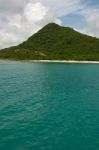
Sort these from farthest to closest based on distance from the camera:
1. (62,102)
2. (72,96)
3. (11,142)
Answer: (72,96) → (62,102) → (11,142)

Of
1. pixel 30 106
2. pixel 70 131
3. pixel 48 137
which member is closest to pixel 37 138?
pixel 48 137

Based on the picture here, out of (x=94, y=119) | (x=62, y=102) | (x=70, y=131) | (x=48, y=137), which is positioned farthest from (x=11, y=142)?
(x=62, y=102)

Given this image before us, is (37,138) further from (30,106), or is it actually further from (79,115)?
(30,106)

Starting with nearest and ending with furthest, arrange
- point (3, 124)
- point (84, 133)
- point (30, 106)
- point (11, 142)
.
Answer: point (11, 142), point (84, 133), point (3, 124), point (30, 106)

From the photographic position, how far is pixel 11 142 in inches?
933

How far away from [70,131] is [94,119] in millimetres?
6060

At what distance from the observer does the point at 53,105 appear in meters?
39.6

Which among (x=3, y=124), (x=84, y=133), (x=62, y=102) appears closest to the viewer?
(x=84, y=133)

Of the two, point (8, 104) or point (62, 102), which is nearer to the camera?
point (8, 104)

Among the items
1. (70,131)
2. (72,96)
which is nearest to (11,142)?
(70,131)

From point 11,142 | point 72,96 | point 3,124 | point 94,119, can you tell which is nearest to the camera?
point 11,142

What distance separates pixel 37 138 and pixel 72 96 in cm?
2434

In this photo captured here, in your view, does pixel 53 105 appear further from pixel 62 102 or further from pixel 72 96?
pixel 72 96

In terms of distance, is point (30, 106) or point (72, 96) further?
point (72, 96)
